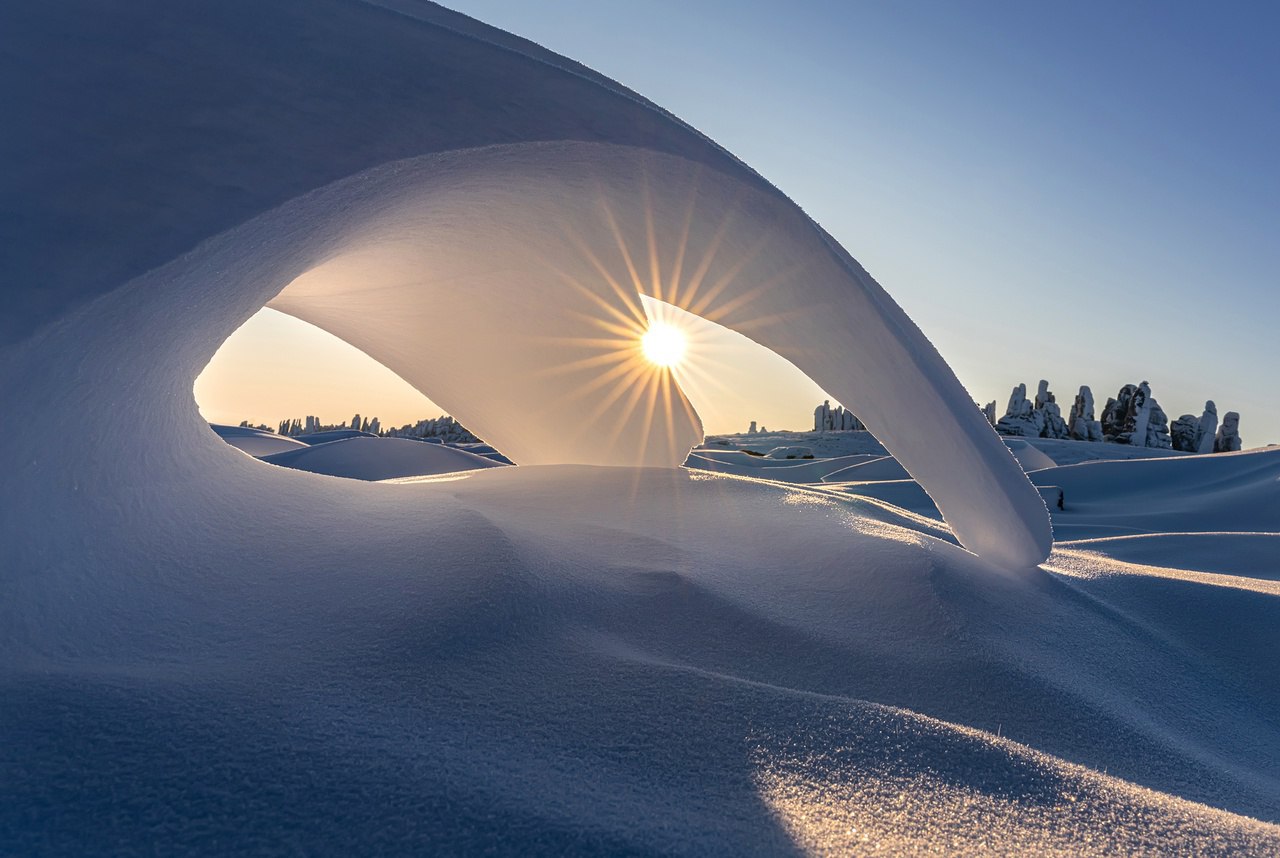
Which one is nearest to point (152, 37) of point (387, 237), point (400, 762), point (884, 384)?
point (387, 237)

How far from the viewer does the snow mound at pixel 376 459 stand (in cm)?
1012

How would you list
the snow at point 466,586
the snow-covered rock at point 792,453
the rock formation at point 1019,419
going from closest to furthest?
the snow at point 466,586
the snow-covered rock at point 792,453
the rock formation at point 1019,419

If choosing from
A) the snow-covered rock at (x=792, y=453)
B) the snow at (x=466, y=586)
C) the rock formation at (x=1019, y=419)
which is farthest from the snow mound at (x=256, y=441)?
the rock formation at (x=1019, y=419)

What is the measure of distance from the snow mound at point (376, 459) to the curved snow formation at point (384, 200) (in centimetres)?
502

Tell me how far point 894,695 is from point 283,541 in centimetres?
248

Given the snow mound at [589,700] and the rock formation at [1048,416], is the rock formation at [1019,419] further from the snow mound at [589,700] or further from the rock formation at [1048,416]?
the snow mound at [589,700]

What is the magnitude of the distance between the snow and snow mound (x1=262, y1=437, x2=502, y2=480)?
21.8 ft

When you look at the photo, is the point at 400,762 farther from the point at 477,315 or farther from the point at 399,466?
the point at 399,466

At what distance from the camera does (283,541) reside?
2.76 metres

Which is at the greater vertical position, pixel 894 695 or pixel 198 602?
pixel 198 602

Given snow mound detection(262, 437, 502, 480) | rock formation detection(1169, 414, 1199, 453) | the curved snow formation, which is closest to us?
the curved snow formation

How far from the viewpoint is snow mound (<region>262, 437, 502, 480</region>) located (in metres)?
10.1

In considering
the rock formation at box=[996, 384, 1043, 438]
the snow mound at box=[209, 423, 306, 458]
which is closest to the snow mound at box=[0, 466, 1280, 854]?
the snow mound at box=[209, 423, 306, 458]

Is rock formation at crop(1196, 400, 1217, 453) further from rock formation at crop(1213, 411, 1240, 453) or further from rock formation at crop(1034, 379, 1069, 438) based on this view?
rock formation at crop(1034, 379, 1069, 438)
